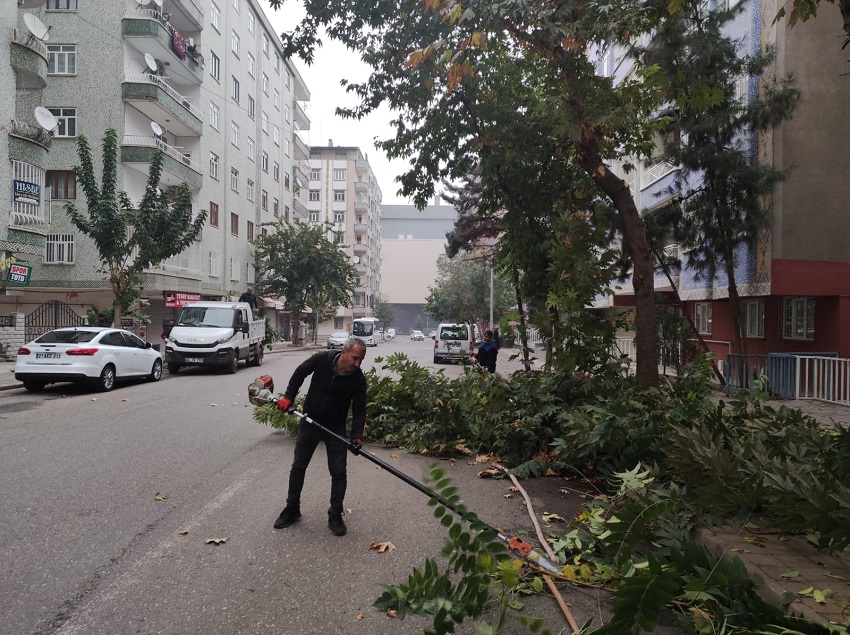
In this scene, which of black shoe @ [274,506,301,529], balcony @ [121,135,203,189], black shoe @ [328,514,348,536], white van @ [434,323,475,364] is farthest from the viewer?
white van @ [434,323,475,364]

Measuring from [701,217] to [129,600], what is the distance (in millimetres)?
13691

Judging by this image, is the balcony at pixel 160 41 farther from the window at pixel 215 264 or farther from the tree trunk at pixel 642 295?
the tree trunk at pixel 642 295

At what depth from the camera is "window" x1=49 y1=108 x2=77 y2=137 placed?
2597 centimetres

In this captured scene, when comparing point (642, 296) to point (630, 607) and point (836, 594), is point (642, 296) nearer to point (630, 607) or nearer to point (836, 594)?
point (836, 594)

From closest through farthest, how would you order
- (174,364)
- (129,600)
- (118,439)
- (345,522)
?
(129,600)
(345,522)
(118,439)
(174,364)

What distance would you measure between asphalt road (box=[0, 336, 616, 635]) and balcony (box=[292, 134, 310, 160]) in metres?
45.0

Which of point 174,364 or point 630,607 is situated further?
point 174,364

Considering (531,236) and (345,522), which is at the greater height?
(531,236)

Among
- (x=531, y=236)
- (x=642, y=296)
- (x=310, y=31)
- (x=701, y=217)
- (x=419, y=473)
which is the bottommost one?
(x=419, y=473)

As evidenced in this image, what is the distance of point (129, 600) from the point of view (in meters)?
3.45

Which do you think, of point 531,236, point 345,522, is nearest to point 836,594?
point 345,522

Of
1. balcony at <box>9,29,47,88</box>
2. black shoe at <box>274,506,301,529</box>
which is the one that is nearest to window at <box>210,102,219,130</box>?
balcony at <box>9,29,47,88</box>

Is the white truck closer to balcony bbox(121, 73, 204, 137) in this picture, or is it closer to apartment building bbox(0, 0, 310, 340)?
apartment building bbox(0, 0, 310, 340)

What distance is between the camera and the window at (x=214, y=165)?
3366 centimetres
